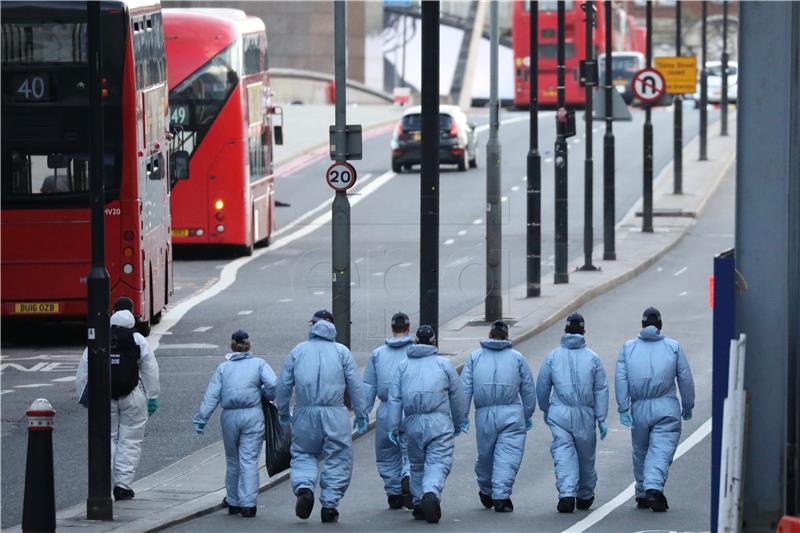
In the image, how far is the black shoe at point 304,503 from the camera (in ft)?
47.8

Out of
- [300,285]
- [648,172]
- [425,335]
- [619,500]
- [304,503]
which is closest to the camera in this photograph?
[304,503]

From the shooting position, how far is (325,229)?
134 ft

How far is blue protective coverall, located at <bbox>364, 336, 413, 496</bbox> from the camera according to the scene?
49.8 feet

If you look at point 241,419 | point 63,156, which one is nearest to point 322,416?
point 241,419

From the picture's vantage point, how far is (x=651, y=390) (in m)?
15.3

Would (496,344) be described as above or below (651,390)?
above

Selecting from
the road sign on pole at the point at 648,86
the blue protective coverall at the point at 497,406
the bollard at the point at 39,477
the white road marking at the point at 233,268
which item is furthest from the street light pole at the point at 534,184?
the bollard at the point at 39,477

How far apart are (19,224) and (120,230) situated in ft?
4.33

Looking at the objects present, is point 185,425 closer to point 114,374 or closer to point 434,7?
point 114,374

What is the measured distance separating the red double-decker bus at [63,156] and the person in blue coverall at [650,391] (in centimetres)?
1054

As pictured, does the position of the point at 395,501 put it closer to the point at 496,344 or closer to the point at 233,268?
the point at 496,344

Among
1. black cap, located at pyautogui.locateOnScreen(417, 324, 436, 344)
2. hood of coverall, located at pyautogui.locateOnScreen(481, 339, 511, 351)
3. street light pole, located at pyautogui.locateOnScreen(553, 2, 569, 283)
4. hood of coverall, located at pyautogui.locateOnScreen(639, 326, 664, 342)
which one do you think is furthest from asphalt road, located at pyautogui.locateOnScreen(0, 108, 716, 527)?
hood of coverall, located at pyautogui.locateOnScreen(639, 326, 664, 342)

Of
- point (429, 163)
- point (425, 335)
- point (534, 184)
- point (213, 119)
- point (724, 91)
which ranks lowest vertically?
point (425, 335)

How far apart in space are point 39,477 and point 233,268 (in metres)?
21.3
